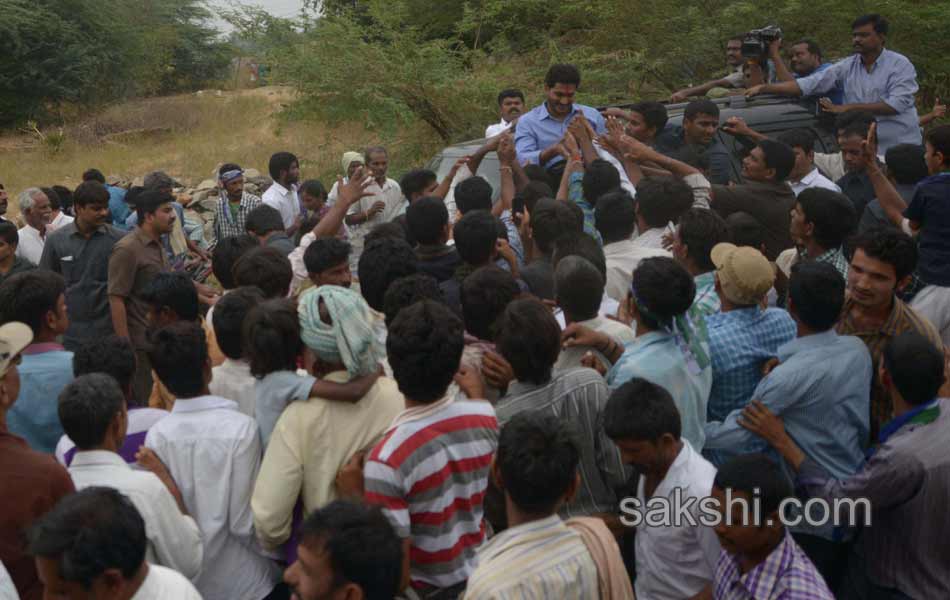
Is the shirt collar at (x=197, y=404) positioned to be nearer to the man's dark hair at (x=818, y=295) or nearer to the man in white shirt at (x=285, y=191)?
the man's dark hair at (x=818, y=295)

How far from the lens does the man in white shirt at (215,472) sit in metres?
3.46

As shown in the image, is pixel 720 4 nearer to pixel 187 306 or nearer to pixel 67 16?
pixel 187 306

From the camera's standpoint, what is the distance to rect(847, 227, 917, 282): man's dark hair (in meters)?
4.11

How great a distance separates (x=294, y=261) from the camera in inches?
224

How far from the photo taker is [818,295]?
12.2 ft

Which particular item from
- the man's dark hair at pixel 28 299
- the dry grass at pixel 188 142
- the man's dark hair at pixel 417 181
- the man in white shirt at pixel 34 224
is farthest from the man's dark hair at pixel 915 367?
the dry grass at pixel 188 142

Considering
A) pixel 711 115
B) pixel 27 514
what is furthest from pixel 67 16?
pixel 27 514

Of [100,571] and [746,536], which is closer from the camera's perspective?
[100,571]

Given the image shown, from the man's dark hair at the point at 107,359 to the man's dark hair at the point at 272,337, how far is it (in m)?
0.69

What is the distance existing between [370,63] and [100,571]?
43.4 feet

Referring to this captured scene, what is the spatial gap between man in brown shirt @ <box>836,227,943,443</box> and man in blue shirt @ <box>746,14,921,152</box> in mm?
4223

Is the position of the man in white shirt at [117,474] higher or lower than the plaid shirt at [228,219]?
higher

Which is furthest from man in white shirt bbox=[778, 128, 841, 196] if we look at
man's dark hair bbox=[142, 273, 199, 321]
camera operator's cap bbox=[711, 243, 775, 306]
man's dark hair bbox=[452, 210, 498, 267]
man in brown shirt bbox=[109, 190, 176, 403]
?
man in brown shirt bbox=[109, 190, 176, 403]

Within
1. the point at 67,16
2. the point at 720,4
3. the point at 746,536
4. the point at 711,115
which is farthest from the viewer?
the point at 67,16
